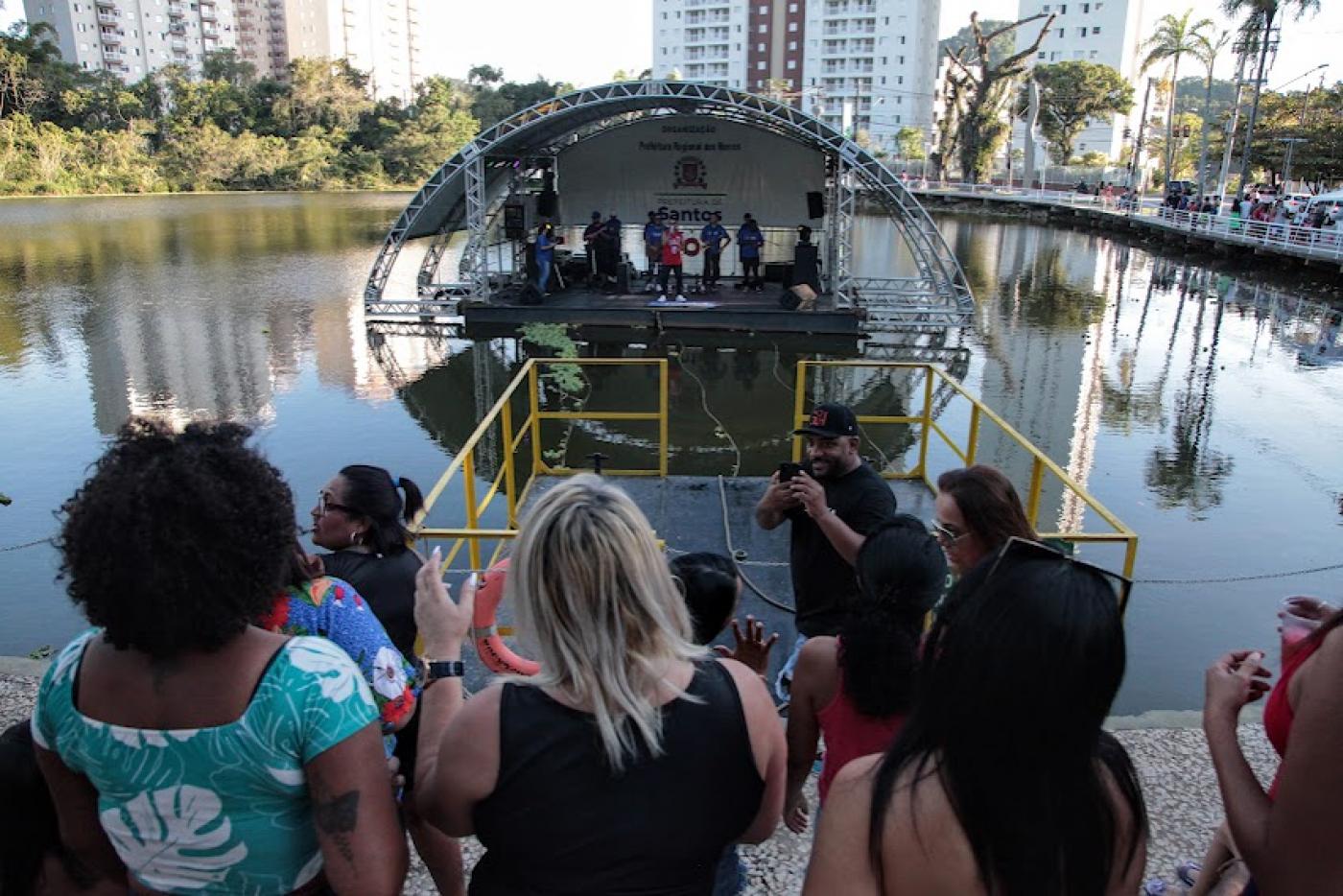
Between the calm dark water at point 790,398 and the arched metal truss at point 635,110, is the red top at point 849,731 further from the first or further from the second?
the arched metal truss at point 635,110

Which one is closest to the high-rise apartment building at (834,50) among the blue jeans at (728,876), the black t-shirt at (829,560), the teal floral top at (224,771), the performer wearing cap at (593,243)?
the performer wearing cap at (593,243)

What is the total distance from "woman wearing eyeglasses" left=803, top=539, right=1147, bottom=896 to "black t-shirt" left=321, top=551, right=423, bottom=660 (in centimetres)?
165

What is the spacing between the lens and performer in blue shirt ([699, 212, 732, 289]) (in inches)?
A: 756

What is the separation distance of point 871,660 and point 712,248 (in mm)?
17754

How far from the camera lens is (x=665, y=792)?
1535 mm

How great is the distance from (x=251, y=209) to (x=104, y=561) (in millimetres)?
55367

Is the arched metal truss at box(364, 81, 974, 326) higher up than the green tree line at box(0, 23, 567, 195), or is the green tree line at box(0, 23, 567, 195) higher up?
the green tree line at box(0, 23, 567, 195)

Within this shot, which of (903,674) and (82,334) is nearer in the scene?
(903,674)

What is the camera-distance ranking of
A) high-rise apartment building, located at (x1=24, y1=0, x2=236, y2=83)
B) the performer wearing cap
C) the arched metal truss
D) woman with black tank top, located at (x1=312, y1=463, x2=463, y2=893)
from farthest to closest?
high-rise apartment building, located at (x1=24, y1=0, x2=236, y2=83)
the performer wearing cap
the arched metal truss
woman with black tank top, located at (x1=312, y1=463, x2=463, y2=893)

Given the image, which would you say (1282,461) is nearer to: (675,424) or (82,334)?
(675,424)

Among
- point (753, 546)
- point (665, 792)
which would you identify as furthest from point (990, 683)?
point (753, 546)

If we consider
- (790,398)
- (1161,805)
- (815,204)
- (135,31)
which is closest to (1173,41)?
(815,204)

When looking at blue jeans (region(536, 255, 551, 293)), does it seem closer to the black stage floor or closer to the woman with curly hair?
the black stage floor

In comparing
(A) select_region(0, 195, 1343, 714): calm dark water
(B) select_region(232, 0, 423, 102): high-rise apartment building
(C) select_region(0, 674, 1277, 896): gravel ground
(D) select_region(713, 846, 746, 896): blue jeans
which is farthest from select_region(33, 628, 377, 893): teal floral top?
(B) select_region(232, 0, 423, 102): high-rise apartment building
